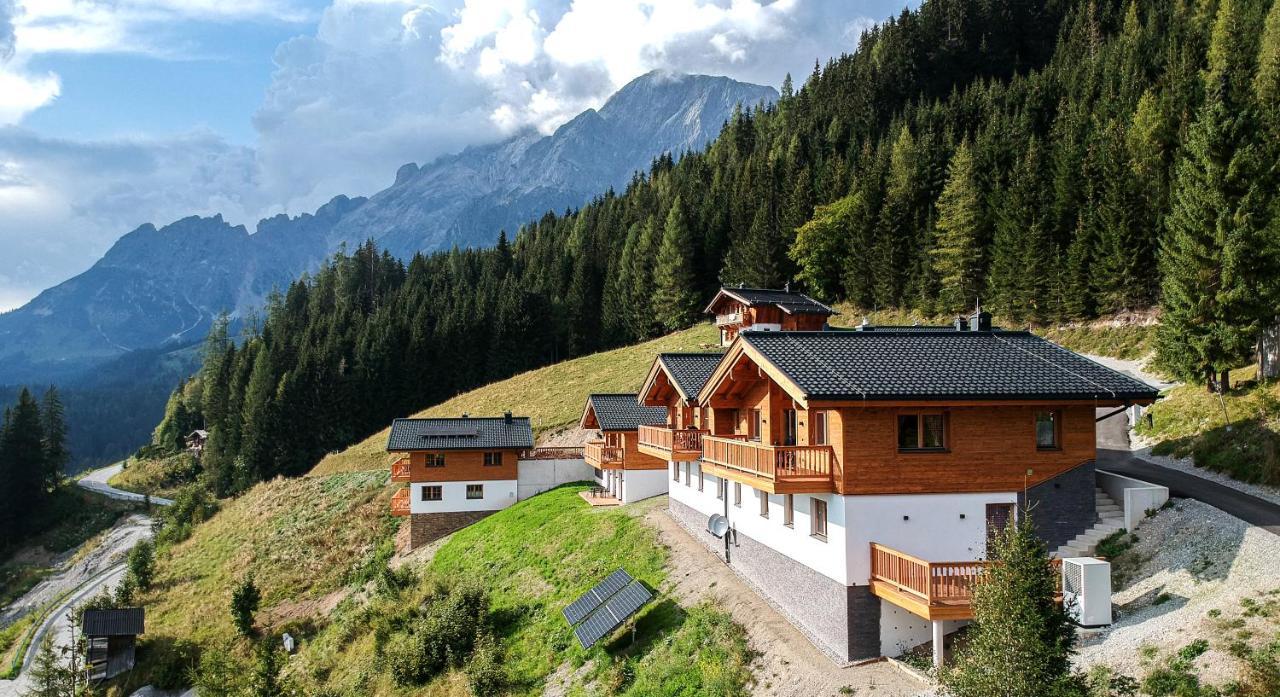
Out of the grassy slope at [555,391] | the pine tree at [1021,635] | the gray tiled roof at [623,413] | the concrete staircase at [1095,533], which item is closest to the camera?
the pine tree at [1021,635]

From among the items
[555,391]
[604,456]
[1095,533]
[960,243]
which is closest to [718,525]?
[1095,533]

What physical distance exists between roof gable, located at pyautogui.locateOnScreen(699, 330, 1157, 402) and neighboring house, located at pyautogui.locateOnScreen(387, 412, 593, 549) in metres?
26.9

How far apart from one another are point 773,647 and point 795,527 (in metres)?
3.45

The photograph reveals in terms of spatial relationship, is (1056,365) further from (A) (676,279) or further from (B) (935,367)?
(A) (676,279)

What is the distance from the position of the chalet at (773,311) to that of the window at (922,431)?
138ft

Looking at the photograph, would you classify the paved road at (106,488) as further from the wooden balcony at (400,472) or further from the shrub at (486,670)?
the shrub at (486,670)

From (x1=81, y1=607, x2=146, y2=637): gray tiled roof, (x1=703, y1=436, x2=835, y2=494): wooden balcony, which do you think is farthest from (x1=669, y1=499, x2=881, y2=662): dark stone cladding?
(x1=81, y1=607, x2=146, y2=637): gray tiled roof

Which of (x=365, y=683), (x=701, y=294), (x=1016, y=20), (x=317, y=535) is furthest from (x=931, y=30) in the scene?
(x=365, y=683)

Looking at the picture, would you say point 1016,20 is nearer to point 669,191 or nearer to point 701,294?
point 669,191

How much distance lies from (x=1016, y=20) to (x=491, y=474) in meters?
131

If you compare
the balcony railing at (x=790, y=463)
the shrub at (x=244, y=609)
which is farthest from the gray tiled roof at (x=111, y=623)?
the balcony railing at (x=790, y=463)

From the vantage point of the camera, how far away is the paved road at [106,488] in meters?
93.2

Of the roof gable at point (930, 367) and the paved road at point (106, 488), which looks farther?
the paved road at point (106, 488)

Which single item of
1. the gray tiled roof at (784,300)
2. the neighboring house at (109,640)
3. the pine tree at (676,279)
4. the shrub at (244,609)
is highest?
the pine tree at (676,279)
